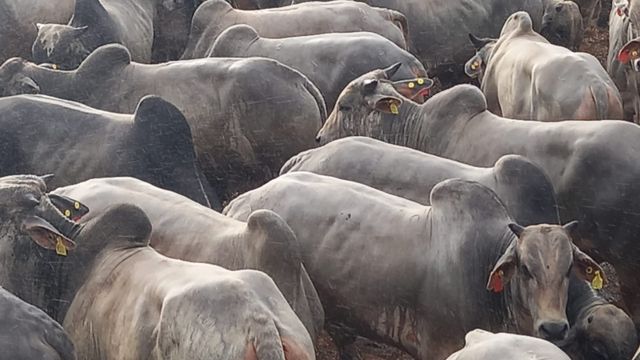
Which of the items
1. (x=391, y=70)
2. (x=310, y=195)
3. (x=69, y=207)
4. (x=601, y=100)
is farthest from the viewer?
(x=391, y=70)

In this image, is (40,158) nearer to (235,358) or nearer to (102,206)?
(102,206)

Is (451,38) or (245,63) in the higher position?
(245,63)

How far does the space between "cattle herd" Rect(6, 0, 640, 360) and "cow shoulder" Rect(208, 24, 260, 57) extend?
2cm

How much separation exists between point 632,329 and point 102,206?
309 cm

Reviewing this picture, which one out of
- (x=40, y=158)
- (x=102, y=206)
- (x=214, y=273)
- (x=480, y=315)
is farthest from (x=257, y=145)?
(x=214, y=273)

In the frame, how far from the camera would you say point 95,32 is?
482 inches

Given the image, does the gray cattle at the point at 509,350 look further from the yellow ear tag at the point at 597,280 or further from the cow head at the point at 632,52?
the cow head at the point at 632,52

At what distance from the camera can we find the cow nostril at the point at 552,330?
278 inches

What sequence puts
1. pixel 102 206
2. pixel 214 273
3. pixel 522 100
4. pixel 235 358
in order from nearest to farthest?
pixel 235 358, pixel 214 273, pixel 102 206, pixel 522 100

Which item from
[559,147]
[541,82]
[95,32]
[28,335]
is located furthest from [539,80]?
[28,335]

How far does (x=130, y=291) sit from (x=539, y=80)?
492 cm

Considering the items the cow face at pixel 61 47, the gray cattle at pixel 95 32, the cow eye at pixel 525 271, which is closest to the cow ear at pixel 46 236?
the cow eye at pixel 525 271

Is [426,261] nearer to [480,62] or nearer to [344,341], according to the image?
[344,341]

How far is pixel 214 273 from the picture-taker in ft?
21.1
